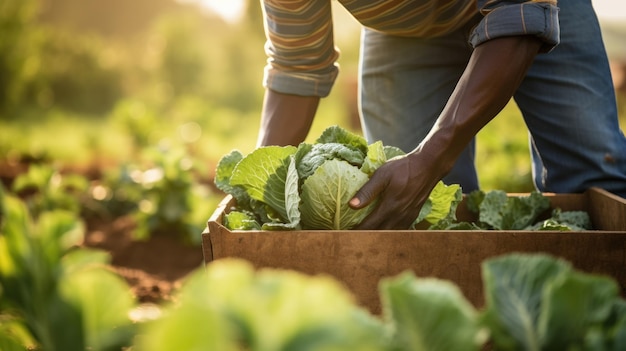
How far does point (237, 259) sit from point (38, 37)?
1147 cm

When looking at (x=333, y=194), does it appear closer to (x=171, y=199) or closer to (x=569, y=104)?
(x=569, y=104)

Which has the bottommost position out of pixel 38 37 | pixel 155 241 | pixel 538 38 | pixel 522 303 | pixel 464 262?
pixel 155 241

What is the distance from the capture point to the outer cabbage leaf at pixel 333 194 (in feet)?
6.54

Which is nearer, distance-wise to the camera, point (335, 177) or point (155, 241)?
point (335, 177)

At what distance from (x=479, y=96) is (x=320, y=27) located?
0.90 meters

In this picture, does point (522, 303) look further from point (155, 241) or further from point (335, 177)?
point (155, 241)

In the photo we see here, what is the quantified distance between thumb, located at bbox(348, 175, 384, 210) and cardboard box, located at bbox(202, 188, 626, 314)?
0.50 ft

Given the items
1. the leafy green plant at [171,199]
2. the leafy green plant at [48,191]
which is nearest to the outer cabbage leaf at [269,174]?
the leafy green plant at [171,199]

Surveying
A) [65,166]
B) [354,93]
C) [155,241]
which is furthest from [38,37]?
[155,241]

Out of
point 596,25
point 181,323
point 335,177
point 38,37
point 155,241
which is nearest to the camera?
point 181,323

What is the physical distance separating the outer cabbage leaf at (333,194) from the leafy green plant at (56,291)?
1.02m

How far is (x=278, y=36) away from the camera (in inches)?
108

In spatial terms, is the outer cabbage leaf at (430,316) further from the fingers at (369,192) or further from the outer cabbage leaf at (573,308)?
the fingers at (369,192)

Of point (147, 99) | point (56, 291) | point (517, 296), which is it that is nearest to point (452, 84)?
point (517, 296)
